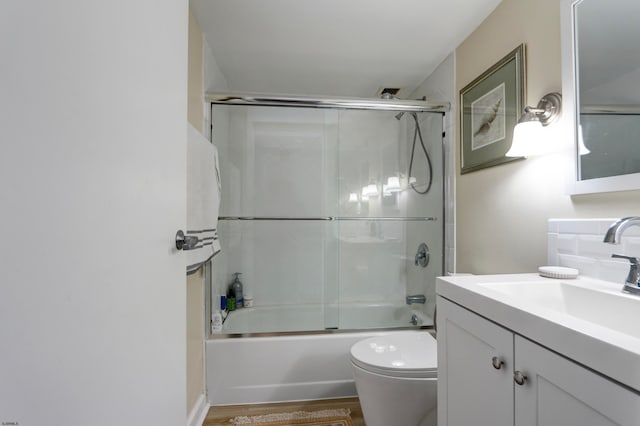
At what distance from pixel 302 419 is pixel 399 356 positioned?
706mm

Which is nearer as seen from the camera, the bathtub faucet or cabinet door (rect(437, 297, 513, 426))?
cabinet door (rect(437, 297, 513, 426))

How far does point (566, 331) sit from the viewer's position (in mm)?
537

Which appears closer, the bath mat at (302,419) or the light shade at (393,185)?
the bath mat at (302,419)

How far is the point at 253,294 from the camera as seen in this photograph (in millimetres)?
2289

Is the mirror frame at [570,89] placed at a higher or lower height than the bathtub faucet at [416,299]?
higher

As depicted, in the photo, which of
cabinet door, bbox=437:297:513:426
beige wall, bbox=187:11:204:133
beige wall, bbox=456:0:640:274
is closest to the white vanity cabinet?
cabinet door, bbox=437:297:513:426

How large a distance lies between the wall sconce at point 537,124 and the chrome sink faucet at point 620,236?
0.46m

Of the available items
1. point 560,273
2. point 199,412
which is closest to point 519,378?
point 560,273

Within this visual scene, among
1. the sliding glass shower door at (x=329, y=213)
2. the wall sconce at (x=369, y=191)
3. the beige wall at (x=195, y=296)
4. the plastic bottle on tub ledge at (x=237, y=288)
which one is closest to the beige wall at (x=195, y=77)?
the beige wall at (x=195, y=296)

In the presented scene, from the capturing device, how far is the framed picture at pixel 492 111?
4.51 ft

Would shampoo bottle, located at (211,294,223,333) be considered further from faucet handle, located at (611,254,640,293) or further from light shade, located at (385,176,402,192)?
faucet handle, located at (611,254,640,293)

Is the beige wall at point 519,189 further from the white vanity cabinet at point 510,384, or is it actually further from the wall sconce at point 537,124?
the white vanity cabinet at point 510,384

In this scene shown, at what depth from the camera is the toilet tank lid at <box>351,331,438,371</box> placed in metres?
1.31

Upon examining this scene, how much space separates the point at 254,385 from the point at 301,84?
7.19ft
